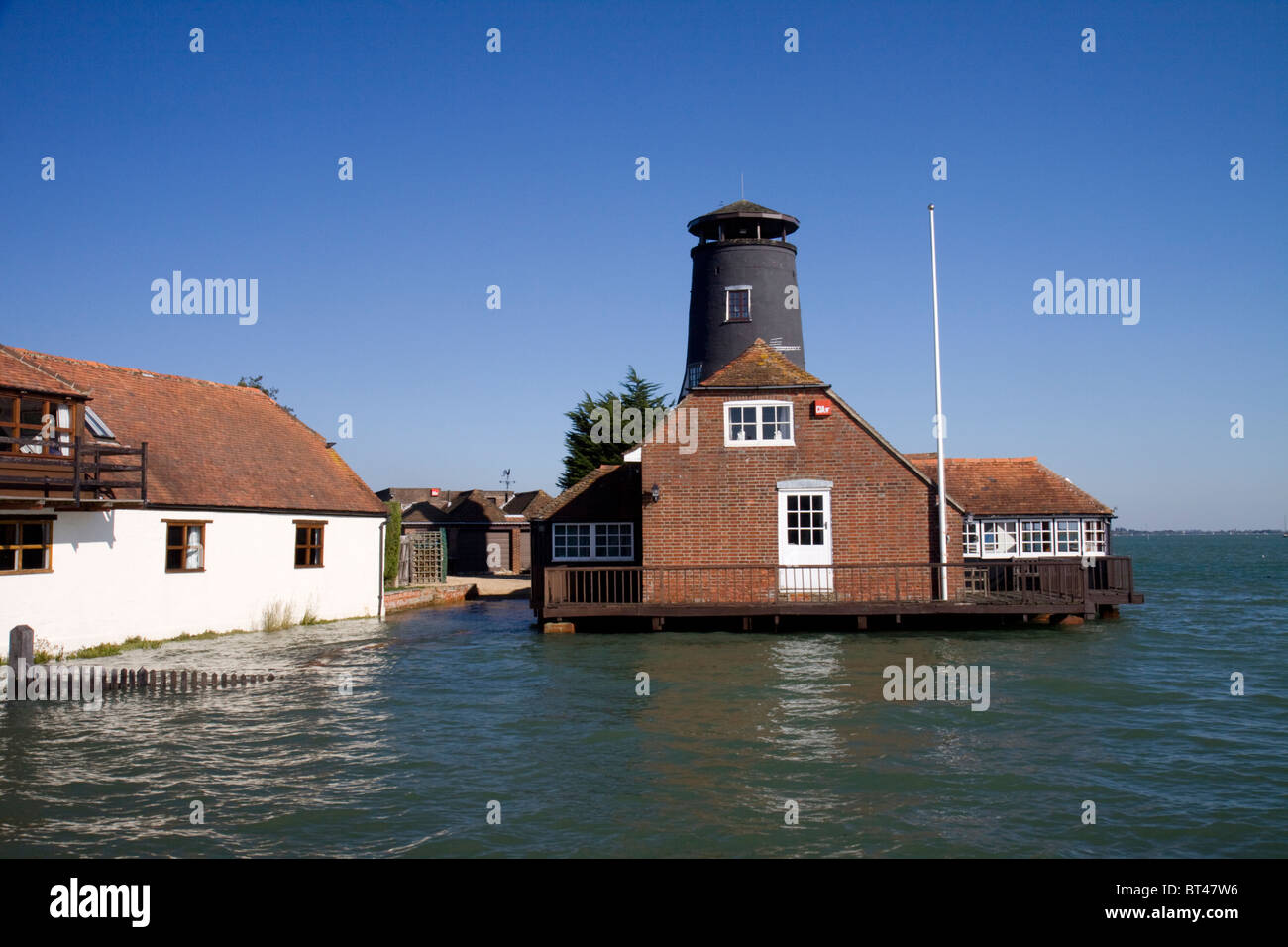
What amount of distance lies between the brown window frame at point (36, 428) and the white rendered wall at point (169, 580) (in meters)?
1.21

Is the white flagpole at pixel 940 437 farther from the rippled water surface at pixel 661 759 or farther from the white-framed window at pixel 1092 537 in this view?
the white-framed window at pixel 1092 537

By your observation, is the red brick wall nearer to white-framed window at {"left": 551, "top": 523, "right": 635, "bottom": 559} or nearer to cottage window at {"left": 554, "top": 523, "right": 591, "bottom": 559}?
white-framed window at {"left": 551, "top": 523, "right": 635, "bottom": 559}

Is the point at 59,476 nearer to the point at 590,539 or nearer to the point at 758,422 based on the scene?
the point at 590,539

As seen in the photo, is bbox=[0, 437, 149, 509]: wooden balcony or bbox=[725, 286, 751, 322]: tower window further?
bbox=[725, 286, 751, 322]: tower window

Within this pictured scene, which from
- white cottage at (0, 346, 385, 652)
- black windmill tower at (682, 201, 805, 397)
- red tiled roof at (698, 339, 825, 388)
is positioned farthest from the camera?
black windmill tower at (682, 201, 805, 397)

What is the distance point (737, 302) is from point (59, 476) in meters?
21.5

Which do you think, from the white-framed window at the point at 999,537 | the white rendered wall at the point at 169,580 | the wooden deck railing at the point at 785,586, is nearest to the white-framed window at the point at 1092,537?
the white-framed window at the point at 999,537

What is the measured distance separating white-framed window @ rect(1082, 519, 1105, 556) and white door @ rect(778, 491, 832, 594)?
12382mm

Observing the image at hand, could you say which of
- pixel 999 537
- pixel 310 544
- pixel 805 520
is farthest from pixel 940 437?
pixel 310 544

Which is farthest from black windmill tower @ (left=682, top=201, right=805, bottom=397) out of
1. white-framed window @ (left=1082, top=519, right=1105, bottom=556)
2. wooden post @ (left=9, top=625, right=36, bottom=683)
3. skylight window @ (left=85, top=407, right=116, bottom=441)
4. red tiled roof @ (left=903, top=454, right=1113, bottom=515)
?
wooden post @ (left=9, top=625, right=36, bottom=683)

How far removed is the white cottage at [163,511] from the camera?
56.8 feet

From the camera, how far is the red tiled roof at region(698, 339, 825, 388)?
23172mm
